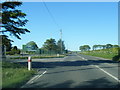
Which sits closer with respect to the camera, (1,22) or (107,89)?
(107,89)

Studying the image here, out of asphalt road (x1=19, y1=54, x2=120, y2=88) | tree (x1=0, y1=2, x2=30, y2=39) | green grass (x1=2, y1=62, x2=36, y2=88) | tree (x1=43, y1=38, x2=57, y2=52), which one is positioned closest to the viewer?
green grass (x1=2, y1=62, x2=36, y2=88)

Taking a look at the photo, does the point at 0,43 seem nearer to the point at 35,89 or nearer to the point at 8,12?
the point at 8,12

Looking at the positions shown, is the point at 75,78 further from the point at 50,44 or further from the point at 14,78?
the point at 50,44

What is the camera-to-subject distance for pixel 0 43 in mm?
29406

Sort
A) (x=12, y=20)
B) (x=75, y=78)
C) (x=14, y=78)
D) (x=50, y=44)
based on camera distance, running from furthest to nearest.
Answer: (x=50, y=44) → (x=12, y=20) → (x=75, y=78) → (x=14, y=78)

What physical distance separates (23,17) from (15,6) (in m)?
1.57

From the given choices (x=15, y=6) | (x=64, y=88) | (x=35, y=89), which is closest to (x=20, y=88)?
(x=35, y=89)

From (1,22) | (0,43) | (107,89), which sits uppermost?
(1,22)

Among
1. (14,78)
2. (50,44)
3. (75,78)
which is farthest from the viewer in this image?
(50,44)

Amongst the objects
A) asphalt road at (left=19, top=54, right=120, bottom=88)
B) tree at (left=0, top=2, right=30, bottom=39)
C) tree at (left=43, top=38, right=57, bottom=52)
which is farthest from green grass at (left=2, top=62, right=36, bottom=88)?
tree at (left=43, top=38, right=57, bottom=52)

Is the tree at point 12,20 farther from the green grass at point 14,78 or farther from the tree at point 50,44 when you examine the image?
the tree at point 50,44

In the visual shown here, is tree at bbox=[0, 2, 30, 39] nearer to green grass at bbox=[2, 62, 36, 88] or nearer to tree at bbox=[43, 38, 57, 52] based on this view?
green grass at bbox=[2, 62, 36, 88]

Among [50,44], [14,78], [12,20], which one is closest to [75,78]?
[14,78]

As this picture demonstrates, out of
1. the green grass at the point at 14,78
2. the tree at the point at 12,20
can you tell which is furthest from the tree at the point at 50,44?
the green grass at the point at 14,78
